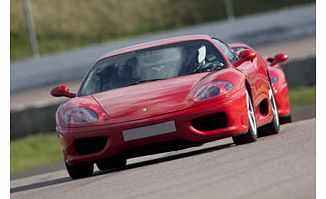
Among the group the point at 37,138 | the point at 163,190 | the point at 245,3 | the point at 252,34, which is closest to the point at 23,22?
the point at 245,3

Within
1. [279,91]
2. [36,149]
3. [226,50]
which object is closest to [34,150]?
[36,149]

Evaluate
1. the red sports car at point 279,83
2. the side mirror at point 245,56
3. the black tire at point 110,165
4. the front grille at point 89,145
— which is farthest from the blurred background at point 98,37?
the front grille at point 89,145

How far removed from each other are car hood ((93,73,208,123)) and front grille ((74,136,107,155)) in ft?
0.72

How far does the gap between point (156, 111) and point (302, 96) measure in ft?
38.6

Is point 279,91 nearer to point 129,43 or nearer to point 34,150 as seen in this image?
point 34,150

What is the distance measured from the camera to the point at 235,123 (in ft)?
30.6

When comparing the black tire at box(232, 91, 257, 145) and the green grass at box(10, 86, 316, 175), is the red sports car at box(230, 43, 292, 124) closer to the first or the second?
the black tire at box(232, 91, 257, 145)

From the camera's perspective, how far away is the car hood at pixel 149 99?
30.2 feet

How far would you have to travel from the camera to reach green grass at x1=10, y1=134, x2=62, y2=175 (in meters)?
18.8

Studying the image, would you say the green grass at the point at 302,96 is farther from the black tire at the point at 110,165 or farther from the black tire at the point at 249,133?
the black tire at the point at 249,133

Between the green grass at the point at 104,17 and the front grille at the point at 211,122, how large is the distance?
1507 inches

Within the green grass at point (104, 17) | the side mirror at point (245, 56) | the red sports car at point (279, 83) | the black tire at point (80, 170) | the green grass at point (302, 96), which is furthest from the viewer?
the green grass at point (104, 17)

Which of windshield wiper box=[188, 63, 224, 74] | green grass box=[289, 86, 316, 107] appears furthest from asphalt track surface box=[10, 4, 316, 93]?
windshield wiper box=[188, 63, 224, 74]

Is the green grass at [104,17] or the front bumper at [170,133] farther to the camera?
the green grass at [104,17]
